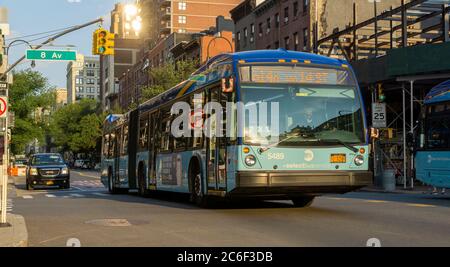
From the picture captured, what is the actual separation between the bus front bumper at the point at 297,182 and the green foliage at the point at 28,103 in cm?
5883

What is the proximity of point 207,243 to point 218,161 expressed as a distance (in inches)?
203

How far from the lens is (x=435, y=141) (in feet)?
69.9

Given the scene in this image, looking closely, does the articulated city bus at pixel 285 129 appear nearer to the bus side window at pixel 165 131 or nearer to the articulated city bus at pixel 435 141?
the bus side window at pixel 165 131

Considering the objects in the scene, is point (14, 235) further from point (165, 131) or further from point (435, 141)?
point (435, 141)

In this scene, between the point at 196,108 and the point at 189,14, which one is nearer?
the point at 196,108

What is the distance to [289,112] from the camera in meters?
13.8

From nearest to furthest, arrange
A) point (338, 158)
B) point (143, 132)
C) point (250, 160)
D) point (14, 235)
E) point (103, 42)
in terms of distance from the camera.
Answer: point (14, 235) < point (250, 160) < point (338, 158) < point (143, 132) < point (103, 42)

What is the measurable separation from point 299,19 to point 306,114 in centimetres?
4036

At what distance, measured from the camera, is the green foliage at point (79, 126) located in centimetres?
12131

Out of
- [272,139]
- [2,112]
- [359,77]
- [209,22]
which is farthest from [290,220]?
[209,22]

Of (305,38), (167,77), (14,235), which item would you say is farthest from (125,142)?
(167,77)

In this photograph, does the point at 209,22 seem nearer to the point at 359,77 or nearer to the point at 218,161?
the point at 359,77

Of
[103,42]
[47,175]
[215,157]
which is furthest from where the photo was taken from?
[47,175]

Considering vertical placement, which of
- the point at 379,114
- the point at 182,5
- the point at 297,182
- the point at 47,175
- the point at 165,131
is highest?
the point at 182,5
